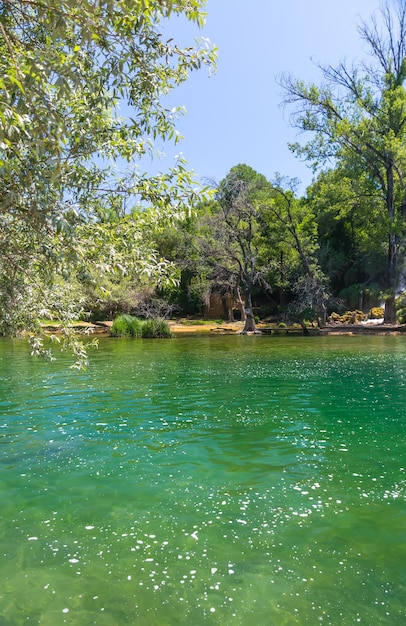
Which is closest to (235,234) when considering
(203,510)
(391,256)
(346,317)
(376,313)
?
(391,256)

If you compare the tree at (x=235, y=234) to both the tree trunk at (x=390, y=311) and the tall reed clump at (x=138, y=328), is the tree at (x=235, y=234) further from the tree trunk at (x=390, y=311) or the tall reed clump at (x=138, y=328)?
the tree trunk at (x=390, y=311)

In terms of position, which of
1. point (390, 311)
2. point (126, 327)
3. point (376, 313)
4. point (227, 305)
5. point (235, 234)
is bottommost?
point (126, 327)

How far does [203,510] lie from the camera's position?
211 inches

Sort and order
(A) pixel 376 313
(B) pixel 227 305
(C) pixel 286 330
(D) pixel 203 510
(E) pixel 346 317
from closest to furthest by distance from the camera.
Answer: (D) pixel 203 510 < (C) pixel 286 330 < (E) pixel 346 317 < (A) pixel 376 313 < (B) pixel 227 305

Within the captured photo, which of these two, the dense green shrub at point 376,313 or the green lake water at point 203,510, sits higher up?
the dense green shrub at point 376,313

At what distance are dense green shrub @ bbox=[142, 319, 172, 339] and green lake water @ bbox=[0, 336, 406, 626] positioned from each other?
21.6 m

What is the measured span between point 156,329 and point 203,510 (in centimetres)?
2869

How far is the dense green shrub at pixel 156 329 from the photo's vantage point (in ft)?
111

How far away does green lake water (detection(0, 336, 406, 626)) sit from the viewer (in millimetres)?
3697

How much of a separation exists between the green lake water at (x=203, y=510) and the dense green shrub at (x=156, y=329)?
852 inches

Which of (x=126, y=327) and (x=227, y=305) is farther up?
(x=227, y=305)

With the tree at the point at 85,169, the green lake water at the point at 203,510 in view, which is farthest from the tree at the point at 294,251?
the tree at the point at 85,169

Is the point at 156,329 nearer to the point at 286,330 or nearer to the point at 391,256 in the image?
the point at 286,330

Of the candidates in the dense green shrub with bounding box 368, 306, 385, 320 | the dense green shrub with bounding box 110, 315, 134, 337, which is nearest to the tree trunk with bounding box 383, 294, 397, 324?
the dense green shrub with bounding box 368, 306, 385, 320
